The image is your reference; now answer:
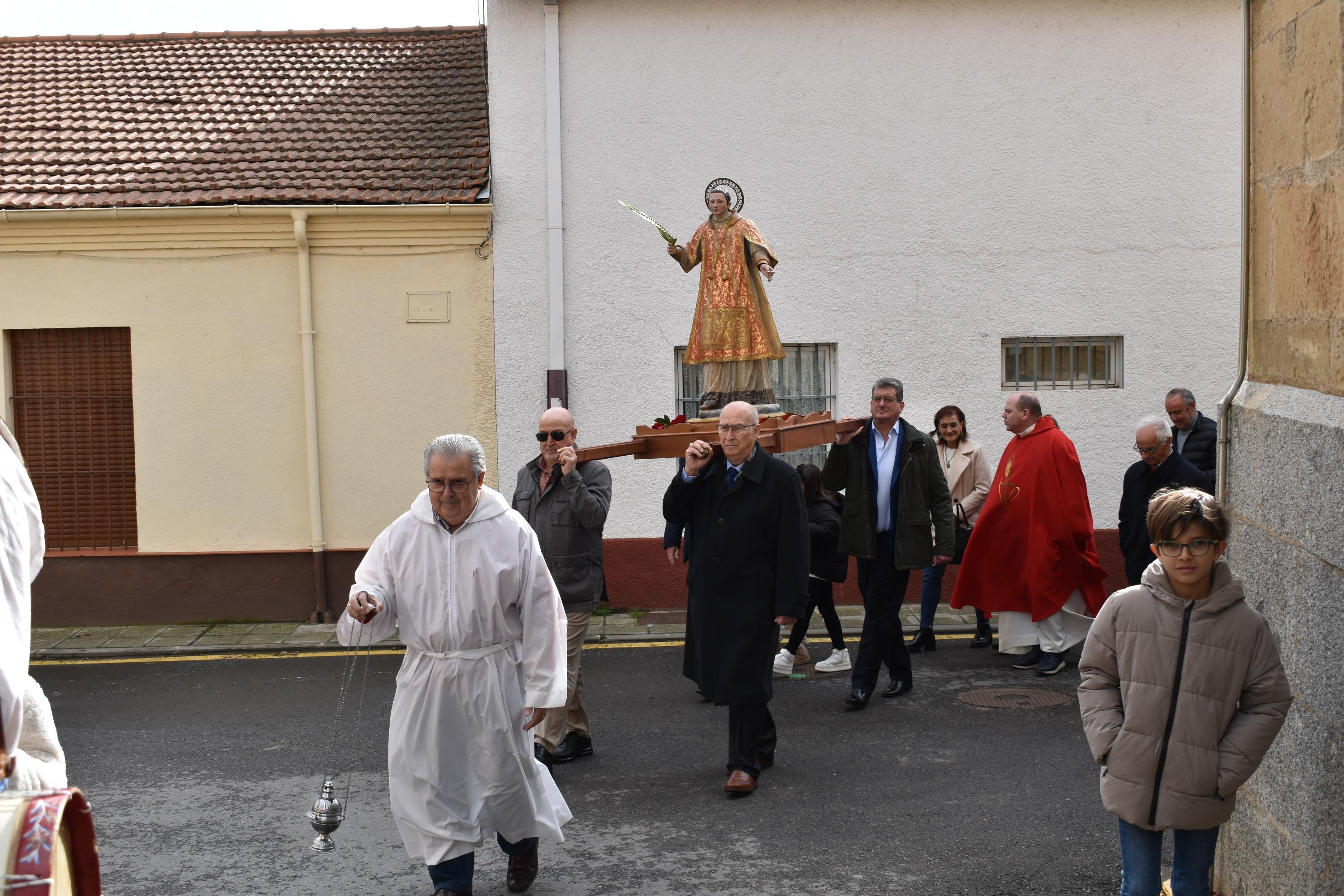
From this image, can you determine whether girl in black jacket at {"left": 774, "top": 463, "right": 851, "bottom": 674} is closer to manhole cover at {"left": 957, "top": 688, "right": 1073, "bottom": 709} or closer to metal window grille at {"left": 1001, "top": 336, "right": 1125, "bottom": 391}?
manhole cover at {"left": 957, "top": 688, "right": 1073, "bottom": 709}

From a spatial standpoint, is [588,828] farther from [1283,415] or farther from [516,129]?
[516,129]

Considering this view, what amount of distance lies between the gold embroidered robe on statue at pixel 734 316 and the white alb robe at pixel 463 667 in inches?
115

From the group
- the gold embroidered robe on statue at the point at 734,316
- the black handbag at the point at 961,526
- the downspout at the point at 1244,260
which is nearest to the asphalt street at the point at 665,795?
the black handbag at the point at 961,526

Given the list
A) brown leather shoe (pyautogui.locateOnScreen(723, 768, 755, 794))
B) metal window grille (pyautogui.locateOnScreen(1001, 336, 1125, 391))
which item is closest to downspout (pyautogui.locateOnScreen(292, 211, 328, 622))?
brown leather shoe (pyautogui.locateOnScreen(723, 768, 755, 794))

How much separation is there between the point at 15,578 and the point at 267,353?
30.5ft

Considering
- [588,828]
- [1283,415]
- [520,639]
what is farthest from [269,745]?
[1283,415]

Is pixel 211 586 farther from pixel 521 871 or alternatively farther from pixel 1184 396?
pixel 1184 396

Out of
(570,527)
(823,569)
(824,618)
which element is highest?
(570,527)

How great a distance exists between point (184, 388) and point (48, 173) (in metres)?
2.33

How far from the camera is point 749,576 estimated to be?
6.55 meters

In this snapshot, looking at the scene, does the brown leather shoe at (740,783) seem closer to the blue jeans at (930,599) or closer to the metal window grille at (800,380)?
the blue jeans at (930,599)

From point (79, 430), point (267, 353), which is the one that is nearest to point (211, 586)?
point (79, 430)

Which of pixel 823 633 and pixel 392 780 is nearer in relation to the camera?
pixel 392 780

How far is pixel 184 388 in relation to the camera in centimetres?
1145
